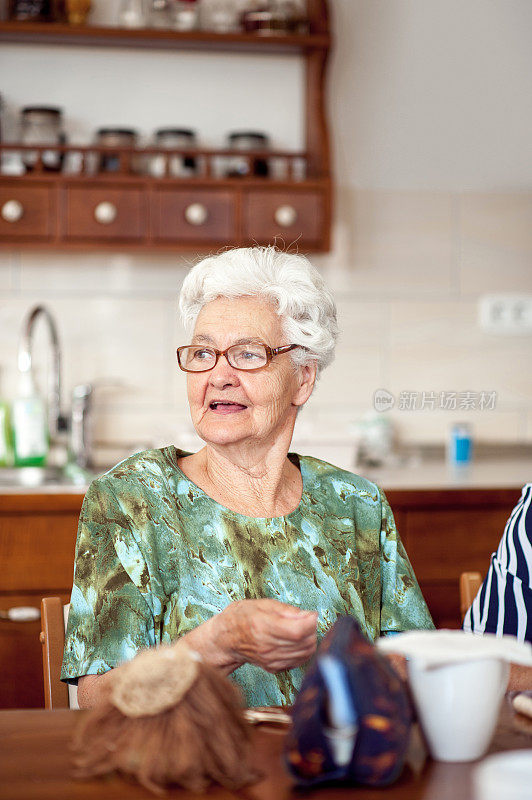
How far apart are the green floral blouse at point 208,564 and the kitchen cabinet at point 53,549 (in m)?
0.94

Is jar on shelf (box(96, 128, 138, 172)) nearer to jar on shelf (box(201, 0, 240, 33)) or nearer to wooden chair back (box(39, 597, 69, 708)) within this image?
jar on shelf (box(201, 0, 240, 33))

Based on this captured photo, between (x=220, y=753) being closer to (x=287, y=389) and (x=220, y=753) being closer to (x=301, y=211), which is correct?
(x=287, y=389)

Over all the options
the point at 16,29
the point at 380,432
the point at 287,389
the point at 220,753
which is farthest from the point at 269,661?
the point at 16,29

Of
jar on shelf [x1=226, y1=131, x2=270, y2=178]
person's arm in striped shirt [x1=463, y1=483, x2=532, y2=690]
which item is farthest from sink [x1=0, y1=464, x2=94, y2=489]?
person's arm in striped shirt [x1=463, y1=483, x2=532, y2=690]

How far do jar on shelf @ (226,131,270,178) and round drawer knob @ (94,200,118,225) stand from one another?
0.39m

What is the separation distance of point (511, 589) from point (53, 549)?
4.44ft

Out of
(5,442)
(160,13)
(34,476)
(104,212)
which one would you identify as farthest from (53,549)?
(160,13)

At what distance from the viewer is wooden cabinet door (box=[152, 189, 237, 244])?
2.79m

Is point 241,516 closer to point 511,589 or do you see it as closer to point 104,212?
point 511,589

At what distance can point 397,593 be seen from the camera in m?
1.52

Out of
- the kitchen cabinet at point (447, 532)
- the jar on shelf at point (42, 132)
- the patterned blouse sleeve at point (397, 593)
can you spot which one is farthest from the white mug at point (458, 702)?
the jar on shelf at point (42, 132)

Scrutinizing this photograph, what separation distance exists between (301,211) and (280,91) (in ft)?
1.56

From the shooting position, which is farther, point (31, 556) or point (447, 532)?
point (447, 532)

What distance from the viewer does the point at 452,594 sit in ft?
8.48
